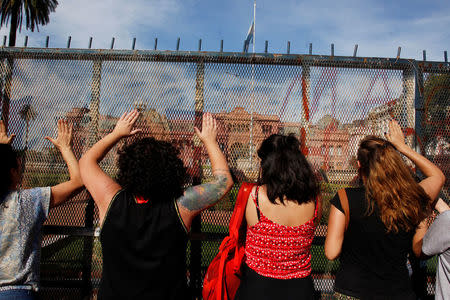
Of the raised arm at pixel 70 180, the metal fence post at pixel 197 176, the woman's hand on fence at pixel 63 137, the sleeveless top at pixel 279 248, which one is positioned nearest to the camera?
the sleeveless top at pixel 279 248

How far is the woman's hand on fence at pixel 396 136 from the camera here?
2561mm

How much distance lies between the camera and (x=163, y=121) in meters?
3.13

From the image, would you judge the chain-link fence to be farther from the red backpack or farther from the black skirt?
the black skirt

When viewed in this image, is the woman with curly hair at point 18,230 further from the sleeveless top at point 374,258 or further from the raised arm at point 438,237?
the raised arm at point 438,237

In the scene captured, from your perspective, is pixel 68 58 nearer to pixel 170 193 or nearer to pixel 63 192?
pixel 63 192

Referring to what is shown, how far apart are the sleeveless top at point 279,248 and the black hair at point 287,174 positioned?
0.17 metres

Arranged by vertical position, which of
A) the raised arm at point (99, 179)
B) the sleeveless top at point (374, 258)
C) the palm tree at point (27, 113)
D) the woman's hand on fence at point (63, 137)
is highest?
the palm tree at point (27, 113)

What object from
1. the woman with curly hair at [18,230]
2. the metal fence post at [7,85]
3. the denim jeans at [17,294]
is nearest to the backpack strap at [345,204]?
the woman with curly hair at [18,230]

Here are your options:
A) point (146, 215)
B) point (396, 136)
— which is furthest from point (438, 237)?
point (146, 215)

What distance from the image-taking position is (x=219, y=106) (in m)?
3.15

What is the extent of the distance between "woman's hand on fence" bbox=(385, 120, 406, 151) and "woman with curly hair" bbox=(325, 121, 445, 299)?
24.7 inches

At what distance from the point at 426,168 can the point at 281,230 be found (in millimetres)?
1417

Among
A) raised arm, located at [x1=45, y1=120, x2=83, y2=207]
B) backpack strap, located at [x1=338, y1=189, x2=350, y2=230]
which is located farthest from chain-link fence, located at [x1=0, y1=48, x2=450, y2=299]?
backpack strap, located at [x1=338, y1=189, x2=350, y2=230]

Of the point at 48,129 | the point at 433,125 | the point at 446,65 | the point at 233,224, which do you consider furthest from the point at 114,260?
the point at 446,65
